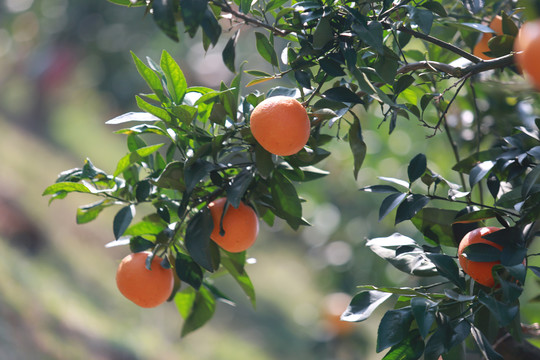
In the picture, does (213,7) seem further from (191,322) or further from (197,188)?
(191,322)

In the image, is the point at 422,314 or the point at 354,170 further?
the point at 354,170

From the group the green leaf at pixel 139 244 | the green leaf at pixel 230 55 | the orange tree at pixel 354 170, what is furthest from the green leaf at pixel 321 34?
the green leaf at pixel 139 244

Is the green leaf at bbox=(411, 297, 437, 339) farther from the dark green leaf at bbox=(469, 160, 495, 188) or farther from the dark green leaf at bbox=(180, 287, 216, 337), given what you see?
the dark green leaf at bbox=(180, 287, 216, 337)

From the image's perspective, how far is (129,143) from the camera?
2.53 feet

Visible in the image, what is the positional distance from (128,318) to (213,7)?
2.48 metres

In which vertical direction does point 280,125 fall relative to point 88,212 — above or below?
above

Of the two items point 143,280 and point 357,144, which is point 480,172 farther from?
point 143,280

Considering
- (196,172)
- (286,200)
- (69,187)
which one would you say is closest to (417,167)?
(286,200)

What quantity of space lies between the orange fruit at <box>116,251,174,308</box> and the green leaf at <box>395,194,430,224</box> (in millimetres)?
300

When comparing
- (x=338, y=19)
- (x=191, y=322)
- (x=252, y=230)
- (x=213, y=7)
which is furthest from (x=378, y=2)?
(x=191, y=322)

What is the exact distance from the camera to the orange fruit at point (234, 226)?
0.69 m

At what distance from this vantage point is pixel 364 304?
24.7 inches

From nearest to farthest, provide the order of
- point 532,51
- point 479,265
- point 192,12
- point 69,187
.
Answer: point 532,51
point 192,12
point 479,265
point 69,187

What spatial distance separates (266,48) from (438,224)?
30 centimetres
